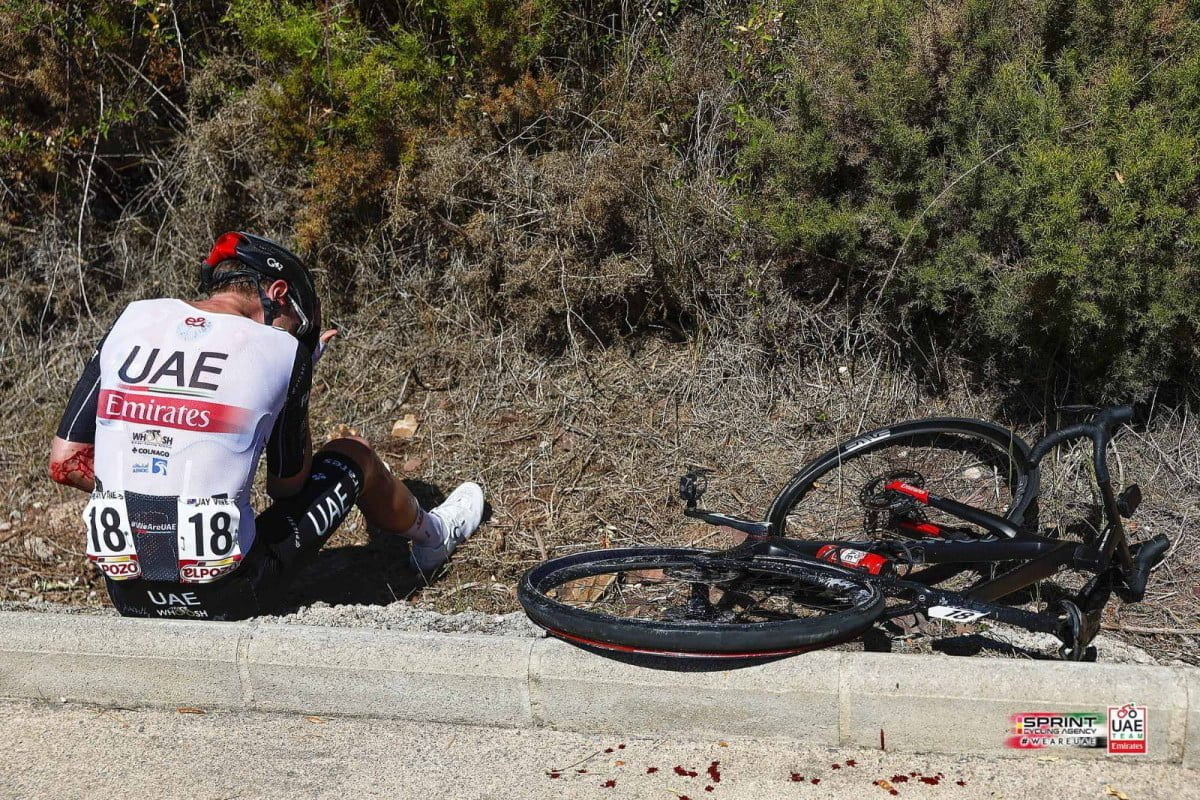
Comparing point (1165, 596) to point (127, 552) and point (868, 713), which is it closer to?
point (868, 713)

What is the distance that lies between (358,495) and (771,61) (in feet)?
10.6

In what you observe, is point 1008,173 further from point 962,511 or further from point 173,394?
point 173,394

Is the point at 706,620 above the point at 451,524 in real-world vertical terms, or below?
above

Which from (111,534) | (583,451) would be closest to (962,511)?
(583,451)

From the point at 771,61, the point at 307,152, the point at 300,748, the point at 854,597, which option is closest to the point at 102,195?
the point at 307,152

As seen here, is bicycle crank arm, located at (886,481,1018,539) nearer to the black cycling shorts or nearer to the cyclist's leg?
the cyclist's leg

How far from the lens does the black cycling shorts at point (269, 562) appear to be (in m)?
3.75

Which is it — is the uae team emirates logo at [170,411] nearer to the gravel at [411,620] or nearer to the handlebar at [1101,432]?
the gravel at [411,620]

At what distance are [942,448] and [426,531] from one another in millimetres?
2317

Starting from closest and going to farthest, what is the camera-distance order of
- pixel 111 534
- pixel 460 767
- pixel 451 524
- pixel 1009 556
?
1. pixel 460 767
2. pixel 111 534
3. pixel 1009 556
4. pixel 451 524

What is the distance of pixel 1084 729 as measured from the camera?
10.2 feet

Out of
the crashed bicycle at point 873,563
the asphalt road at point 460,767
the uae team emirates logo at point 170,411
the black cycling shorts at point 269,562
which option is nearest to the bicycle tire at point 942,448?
the crashed bicycle at point 873,563

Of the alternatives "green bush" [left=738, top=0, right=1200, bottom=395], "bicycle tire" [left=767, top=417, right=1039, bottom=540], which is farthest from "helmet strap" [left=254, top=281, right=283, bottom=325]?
"green bush" [left=738, top=0, right=1200, bottom=395]

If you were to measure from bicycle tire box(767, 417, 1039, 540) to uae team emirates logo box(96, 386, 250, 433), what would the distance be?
84.7 inches
